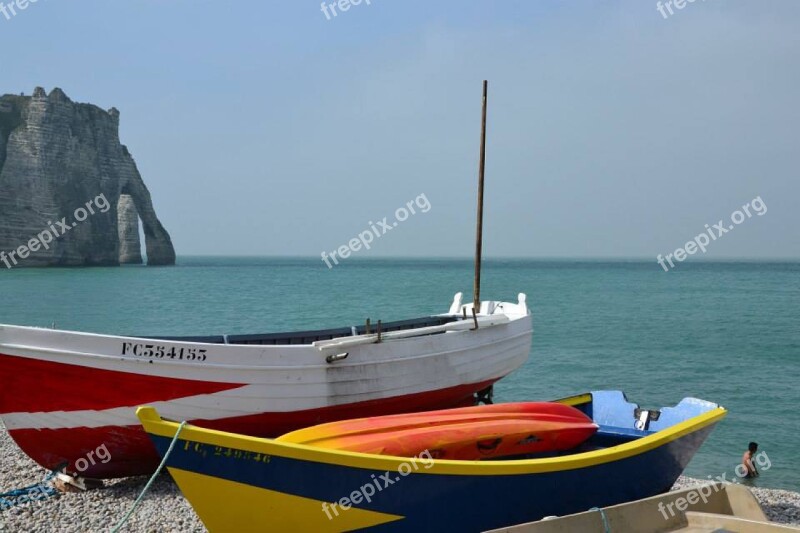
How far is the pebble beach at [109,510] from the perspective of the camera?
8.93 meters

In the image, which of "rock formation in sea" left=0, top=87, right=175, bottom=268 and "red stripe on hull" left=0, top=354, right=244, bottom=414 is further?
"rock formation in sea" left=0, top=87, right=175, bottom=268

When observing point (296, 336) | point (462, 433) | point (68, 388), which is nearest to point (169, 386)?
point (68, 388)

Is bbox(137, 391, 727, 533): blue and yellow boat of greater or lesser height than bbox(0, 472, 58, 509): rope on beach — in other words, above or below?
above

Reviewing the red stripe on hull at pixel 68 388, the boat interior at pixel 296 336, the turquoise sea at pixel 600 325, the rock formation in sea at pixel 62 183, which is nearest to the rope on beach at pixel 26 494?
the red stripe on hull at pixel 68 388

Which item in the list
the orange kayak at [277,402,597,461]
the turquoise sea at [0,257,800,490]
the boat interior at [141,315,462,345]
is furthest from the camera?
the turquoise sea at [0,257,800,490]

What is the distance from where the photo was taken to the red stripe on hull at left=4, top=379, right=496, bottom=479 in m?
9.67

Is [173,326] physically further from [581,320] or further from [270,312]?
[581,320]

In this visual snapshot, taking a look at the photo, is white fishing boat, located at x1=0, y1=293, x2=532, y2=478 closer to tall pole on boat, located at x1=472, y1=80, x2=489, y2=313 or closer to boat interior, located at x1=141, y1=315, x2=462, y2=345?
boat interior, located at x1=141, y1=315, x2=462, y2=345

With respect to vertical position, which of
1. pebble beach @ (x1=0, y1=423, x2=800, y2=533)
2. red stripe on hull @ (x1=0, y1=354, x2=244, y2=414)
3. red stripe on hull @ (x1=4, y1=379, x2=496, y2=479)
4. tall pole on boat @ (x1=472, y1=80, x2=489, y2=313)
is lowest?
pebble beach @ (x1=0, y1=423, x2=800, y2=533)

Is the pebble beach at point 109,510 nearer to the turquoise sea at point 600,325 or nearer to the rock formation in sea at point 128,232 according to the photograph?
the turquoise sea at point 600,325

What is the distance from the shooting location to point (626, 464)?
838cm

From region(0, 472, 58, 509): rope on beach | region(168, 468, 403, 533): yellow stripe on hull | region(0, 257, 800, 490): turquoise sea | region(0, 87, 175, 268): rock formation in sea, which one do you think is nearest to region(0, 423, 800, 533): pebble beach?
region(0, 472, 58, 509): rope on beach

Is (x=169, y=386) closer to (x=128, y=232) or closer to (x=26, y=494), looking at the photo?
(x=26, y=494)

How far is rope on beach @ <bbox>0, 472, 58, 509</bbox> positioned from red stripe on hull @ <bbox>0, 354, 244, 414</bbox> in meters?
1.31
